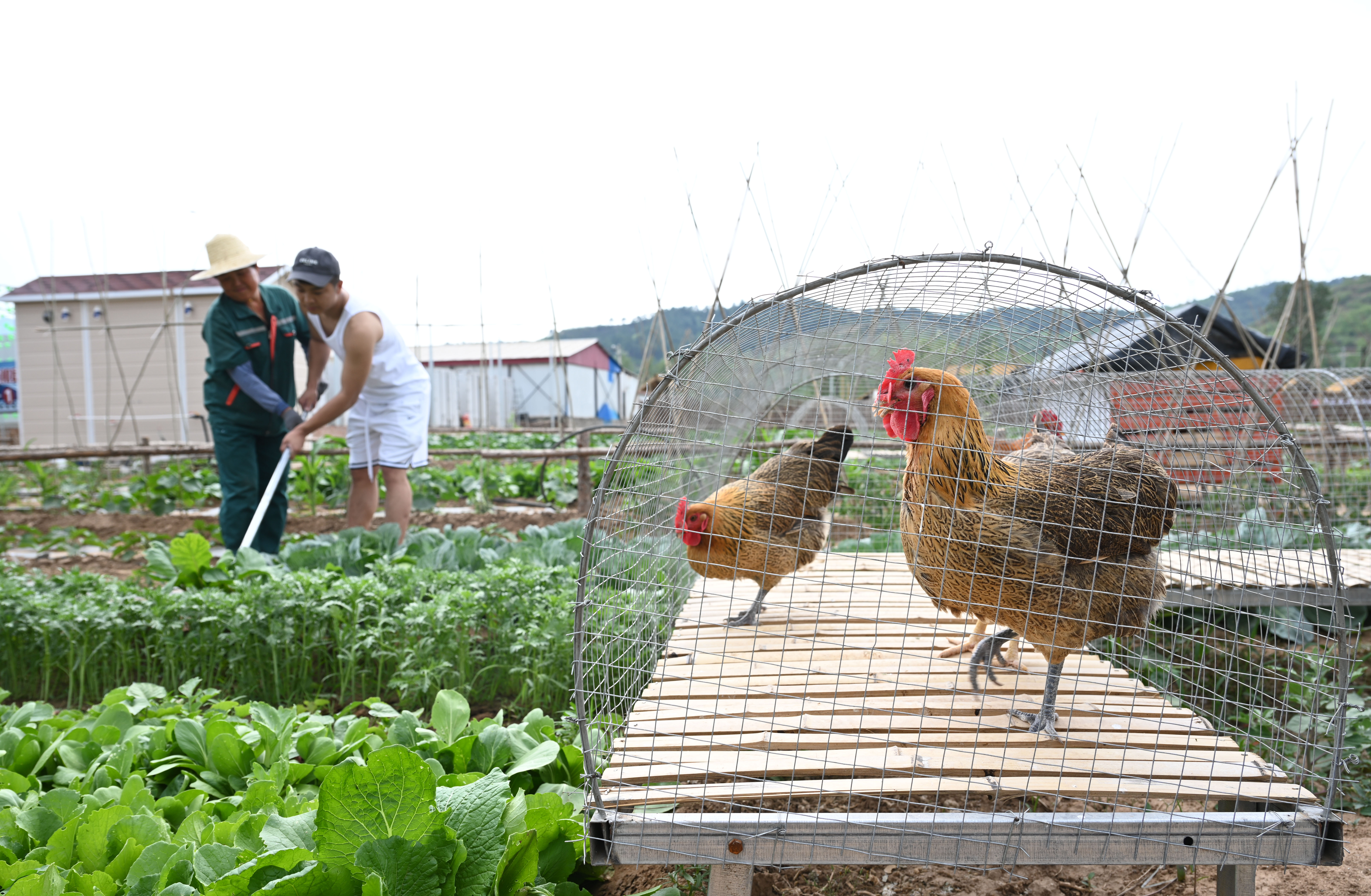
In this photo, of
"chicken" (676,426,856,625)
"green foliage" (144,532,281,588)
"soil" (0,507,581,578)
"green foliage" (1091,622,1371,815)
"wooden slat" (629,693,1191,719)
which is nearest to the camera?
"green foliage" (1091,622,1371,815)

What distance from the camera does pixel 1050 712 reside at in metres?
2.16

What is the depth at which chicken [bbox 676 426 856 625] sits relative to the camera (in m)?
3.02

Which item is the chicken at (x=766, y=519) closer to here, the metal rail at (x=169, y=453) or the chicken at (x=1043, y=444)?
the chicken at (x=1043, y=444)

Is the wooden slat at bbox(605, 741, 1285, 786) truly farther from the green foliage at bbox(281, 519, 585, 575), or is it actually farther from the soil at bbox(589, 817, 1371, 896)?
the green foliage at bbox(281, 519, 585, 575)

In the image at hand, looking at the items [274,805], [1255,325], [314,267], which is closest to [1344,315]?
[1255,325]

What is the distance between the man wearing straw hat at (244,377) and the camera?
4.29 meters

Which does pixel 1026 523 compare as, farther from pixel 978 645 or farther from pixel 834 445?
pixel 834 445

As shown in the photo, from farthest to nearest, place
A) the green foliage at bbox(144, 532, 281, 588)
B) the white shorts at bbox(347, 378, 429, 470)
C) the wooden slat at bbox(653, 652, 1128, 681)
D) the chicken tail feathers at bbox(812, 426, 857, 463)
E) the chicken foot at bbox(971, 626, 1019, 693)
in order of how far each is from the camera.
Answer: the white shorts at bbox(347, 378, 429, 470), the green foliage at bbox(144, 532, 281, 588), the chicken tail feathers at bbox(812, 426, 857, 463), the wooden slat at bbox(653, 652, 1128, 681), the chicken foot at bbox(971, 626, 1019, 693)

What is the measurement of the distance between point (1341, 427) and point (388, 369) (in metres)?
7.14

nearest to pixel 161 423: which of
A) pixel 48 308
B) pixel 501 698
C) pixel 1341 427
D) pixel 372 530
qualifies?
pixel 48 308

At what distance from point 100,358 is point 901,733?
19.7m

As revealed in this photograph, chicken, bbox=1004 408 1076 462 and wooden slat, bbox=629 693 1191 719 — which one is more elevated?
chicken, bbox=1004 408 1076 462

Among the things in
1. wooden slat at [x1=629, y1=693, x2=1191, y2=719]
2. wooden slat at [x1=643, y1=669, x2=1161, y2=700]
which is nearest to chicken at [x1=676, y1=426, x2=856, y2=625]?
wooden slat at [x1=643, y1=669, x2=1161, y2=700]

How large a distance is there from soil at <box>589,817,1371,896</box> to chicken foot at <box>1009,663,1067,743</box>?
0.33 meters
